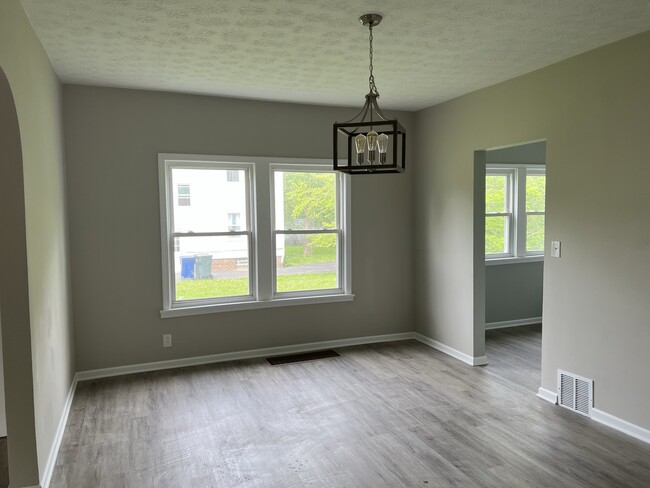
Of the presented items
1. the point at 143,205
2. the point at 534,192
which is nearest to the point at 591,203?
the point at 534,192

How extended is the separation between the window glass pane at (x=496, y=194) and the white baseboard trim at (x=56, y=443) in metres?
4.87

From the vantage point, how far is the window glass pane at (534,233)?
6141mm

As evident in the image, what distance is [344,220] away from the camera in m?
5.27

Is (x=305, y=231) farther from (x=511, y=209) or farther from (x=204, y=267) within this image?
(x=511, y=209)

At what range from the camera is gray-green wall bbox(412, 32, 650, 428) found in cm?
311

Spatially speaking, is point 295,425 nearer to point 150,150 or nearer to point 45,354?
point 45,354

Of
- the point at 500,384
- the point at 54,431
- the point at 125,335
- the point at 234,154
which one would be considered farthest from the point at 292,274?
the point at 54,431

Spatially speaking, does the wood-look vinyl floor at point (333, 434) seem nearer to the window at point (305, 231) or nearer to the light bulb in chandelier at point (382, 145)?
the window at point (305, 231)

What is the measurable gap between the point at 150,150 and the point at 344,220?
2.10 m

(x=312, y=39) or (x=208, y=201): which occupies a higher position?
(x=312, y=39)

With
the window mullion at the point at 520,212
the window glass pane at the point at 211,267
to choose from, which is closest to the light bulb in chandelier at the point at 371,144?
the window glass pane at the point at 211,267

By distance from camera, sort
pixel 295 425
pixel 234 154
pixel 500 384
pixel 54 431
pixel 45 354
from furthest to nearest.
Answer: pixel 234 154, pixel 500 384, pixel 295 425, pixel 54 431, pixel 45 354

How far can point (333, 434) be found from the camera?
325cm

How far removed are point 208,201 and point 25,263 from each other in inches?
95.3
